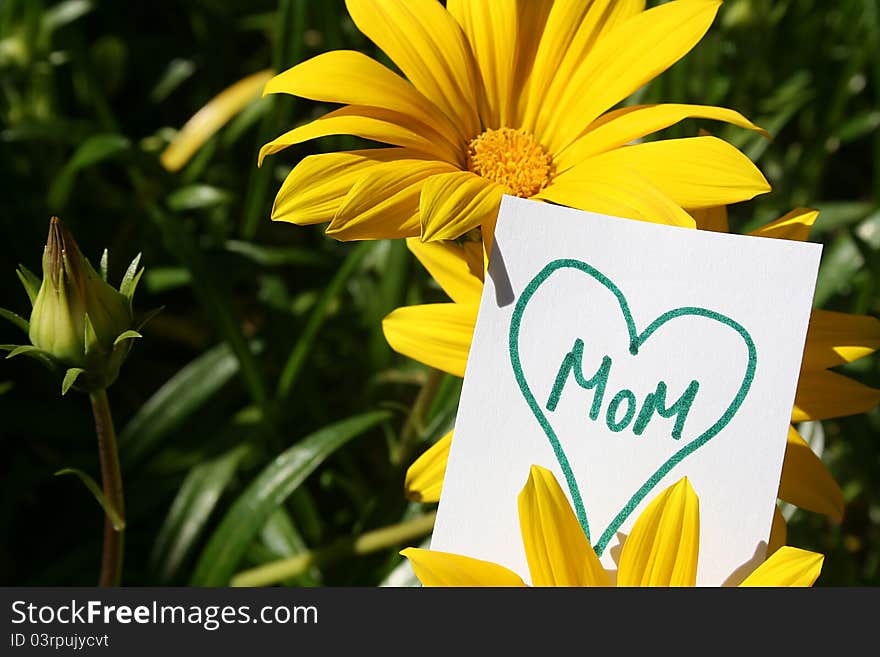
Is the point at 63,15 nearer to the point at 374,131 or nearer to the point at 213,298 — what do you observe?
the point at 213,298

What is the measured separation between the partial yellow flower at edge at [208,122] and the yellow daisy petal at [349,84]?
31.7 inches

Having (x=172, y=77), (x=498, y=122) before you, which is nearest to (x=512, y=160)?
(x=498, y=122)

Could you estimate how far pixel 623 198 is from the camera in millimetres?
687

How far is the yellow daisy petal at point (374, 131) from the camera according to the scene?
2.28 ft

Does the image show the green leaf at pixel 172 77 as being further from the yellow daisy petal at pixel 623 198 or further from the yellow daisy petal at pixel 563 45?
the yellow daisy petal at pixel 623 198

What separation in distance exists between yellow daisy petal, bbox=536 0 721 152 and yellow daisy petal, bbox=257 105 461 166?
0.37 feet

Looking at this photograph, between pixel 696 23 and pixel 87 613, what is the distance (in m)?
0.71

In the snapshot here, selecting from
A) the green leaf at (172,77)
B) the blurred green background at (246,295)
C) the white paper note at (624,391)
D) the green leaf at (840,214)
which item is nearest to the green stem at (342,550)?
the blurred green background at (246,295)

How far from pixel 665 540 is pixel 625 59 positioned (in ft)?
1.37

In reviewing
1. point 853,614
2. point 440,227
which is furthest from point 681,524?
point 440,227

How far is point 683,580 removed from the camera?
0.69 metres

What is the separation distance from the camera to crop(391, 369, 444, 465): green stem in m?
0.97

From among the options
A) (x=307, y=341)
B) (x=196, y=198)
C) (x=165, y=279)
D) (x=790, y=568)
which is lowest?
(x=790, y=568)

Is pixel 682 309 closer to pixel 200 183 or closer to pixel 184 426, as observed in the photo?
pixel 184 426
